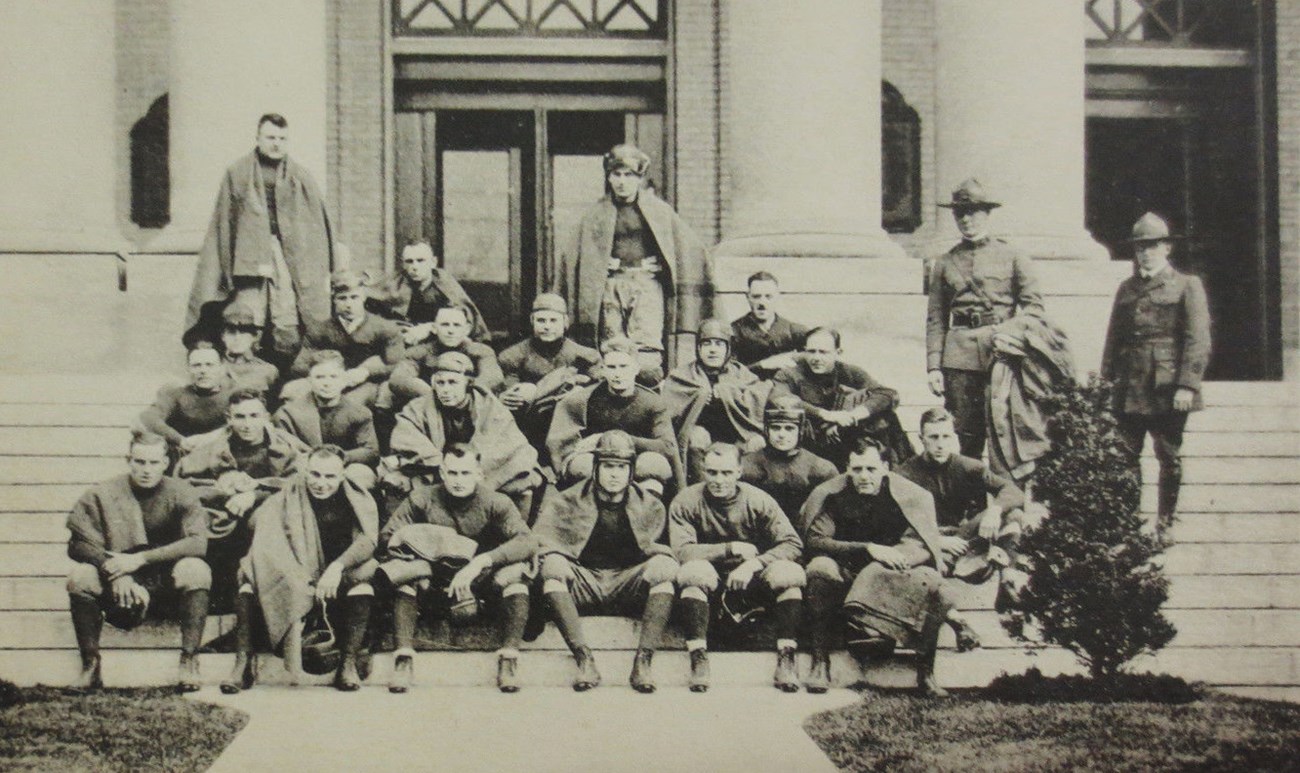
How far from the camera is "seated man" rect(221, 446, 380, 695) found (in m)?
7.17

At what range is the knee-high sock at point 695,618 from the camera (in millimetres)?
7211

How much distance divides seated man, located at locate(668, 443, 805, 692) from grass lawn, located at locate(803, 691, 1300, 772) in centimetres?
49

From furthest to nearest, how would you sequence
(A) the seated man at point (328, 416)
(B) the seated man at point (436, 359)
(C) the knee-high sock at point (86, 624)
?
1. (B) the seated man at point (436, 359)
2. (A) the seated man at point (328, 416)
3. (C) the knee-high sock at point (86, 624)

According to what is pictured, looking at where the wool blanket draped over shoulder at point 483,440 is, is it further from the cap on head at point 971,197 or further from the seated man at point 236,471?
the cap on head at point 971,197

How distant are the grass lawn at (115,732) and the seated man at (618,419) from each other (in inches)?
85.1

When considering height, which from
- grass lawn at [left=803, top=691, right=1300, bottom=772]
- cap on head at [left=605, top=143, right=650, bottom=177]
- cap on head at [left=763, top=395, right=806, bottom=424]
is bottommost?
grass lawn at [left=803, top=691, right=1300, bottom=772]

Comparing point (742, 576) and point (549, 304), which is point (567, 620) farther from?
point (549, 304)

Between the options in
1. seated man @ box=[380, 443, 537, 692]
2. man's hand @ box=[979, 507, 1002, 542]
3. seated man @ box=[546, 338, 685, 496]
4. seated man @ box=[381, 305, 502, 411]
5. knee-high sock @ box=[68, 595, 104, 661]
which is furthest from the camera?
seated man @ box=[381, 305, 502, 411]

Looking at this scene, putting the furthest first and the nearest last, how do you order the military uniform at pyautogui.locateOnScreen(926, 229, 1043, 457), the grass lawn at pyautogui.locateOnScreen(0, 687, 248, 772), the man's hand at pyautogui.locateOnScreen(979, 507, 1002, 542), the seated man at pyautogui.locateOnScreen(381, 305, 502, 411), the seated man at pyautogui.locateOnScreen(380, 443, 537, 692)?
the military uniform at pyautogui.locateOnScreen(926, 229, 1043, 457) < the seated man at pyautogui.locateOnScreen(381, 305, 502, 411) < the man's hand at pyautogui.locateOnScreen(979, 507, 1002, 542) < the seated man at pyautogui.locateOnScreen(380, 443, 537, 692) < the grass lawn at pyautogui.locateOnScreen(0, 687, 248, 772)

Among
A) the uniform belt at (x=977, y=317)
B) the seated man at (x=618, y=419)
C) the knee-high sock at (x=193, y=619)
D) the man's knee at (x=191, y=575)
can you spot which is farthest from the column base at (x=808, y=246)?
the knee-high sock at (x=193, y=619)

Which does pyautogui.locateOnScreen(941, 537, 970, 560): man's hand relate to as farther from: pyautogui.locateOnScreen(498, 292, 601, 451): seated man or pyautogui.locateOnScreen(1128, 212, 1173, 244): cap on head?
pyautogui.locateOnScreen(1128, 212, 1173, 244): cap on head

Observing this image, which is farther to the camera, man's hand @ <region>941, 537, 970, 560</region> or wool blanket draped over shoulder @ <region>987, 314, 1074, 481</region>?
wool blanket draped over shoulder @ <region>987, 314, 1074, 481</region>

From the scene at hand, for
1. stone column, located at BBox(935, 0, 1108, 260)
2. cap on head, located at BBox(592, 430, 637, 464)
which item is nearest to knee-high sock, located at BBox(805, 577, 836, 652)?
cap on head, located at BBox(592, 430, 637, 464)

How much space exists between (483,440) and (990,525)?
103 inches
